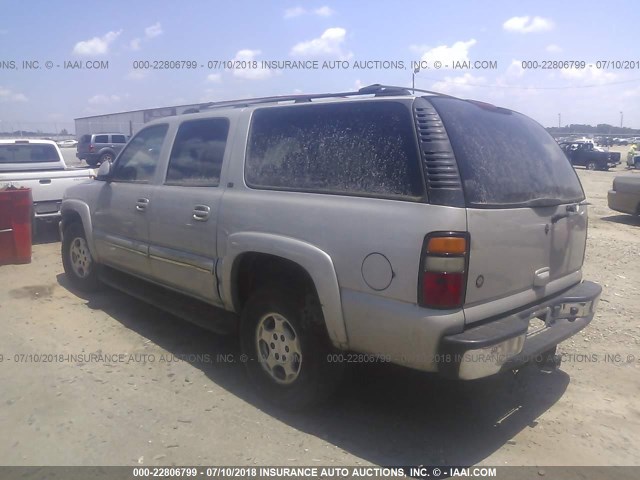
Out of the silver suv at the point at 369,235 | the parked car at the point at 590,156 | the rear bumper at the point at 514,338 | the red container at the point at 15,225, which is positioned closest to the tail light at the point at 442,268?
the silver suv at the point at 369,235

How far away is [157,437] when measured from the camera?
340cm

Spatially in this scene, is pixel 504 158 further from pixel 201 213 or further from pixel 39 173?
pixel 39 173

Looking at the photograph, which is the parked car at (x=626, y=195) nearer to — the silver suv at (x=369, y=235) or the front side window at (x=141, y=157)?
the silver suv at (x=369, y=235)

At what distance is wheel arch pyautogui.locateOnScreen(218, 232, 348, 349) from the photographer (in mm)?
3212

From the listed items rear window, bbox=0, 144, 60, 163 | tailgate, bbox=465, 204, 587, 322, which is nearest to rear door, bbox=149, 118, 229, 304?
tailgate, bbox=465, 204, 587, 322

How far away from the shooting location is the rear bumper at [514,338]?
286 cm

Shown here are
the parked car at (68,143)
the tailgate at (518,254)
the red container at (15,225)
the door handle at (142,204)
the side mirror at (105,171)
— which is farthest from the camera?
the parked car at (68,143)

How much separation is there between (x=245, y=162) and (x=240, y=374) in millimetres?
1661

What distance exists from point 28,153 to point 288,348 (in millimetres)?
8382

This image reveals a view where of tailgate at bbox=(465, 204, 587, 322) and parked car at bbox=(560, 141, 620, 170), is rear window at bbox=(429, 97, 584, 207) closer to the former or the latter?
tailgate at bbox=(465, 204, 587, 322)

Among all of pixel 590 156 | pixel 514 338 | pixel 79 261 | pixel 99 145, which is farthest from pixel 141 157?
pixel 590 156

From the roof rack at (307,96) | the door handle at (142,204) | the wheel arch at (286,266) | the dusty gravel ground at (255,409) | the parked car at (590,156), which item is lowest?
the dusty gravel ground at (255,409)

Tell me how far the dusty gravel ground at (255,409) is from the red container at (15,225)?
2.39 metres

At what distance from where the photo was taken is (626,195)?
11703 mm
